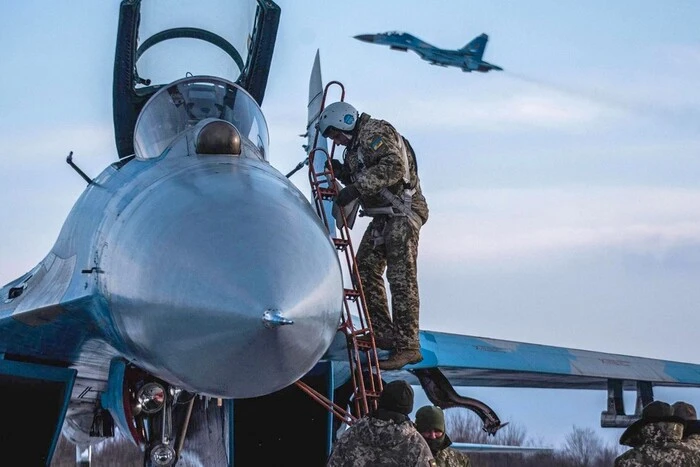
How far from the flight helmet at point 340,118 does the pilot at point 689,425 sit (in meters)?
2.86

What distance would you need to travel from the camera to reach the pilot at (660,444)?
21.9ft

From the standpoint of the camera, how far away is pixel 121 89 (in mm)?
8742

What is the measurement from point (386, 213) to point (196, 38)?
2.13 metres

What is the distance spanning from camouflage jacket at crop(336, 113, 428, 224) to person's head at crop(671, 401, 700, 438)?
92.1 inches

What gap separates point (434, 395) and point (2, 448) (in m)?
3.69

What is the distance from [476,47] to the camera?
141ft

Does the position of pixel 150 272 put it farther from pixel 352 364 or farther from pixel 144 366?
pixel 352 364

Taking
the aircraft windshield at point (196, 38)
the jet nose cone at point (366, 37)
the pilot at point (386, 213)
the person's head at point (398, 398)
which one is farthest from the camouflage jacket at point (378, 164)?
the jet nose cone at point (366, 37)

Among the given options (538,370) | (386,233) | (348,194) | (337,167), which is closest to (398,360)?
(386,233)

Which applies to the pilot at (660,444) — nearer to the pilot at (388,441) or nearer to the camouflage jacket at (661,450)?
the camouflage jacket at (661,450)

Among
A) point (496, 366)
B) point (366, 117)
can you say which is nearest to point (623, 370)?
point (496, 366)

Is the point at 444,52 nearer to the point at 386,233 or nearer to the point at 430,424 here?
the point at 386,233

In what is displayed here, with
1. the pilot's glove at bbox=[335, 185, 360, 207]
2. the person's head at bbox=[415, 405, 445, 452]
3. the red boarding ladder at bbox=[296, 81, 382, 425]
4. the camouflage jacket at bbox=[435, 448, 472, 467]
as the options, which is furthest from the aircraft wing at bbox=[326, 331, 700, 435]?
the person's head at bbox=[415, 405, 445, 452]

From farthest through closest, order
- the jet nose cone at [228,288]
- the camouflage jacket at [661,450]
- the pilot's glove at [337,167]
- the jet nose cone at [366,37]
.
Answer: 1. the jet nose cone at [366,37]
2. the pilot's glove at [337,167]
3. the camouflage jacket at [661,450]
4. the jet nose cone at [228,288]
